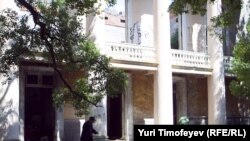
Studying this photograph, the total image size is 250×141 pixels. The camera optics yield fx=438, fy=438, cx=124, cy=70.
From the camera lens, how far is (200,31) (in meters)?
21.7

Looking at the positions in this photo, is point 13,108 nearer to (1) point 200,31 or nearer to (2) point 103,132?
(2) point 103,132

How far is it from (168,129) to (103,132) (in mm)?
12370

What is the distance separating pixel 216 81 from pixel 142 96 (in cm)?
336

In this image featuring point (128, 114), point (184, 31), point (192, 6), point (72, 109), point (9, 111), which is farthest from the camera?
point (184, 31)

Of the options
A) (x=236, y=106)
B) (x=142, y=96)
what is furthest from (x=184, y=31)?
(x=236, y=106)

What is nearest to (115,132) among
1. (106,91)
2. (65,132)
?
(65,132)

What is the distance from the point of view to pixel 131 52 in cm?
1738

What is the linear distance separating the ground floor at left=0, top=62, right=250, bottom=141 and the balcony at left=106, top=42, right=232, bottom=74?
909 millimetres

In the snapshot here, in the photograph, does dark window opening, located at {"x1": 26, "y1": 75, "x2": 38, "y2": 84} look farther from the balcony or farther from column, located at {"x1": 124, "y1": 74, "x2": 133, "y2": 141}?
column, located at {"x1": 124, "y1": 74, "x2": 133, "y2": 141}

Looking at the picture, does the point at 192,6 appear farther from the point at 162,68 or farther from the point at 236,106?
the point at 236,106

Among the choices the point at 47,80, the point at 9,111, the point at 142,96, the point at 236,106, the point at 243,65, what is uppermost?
the point at 243,65

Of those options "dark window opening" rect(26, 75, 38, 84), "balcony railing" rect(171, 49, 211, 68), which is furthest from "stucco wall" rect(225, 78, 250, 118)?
"dark window opening" rect(26, 75, 38, 84)

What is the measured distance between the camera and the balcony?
1697cm

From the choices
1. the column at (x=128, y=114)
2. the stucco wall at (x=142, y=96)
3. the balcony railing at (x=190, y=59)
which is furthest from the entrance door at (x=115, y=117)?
the balcony railing at (x=190, y=59)
